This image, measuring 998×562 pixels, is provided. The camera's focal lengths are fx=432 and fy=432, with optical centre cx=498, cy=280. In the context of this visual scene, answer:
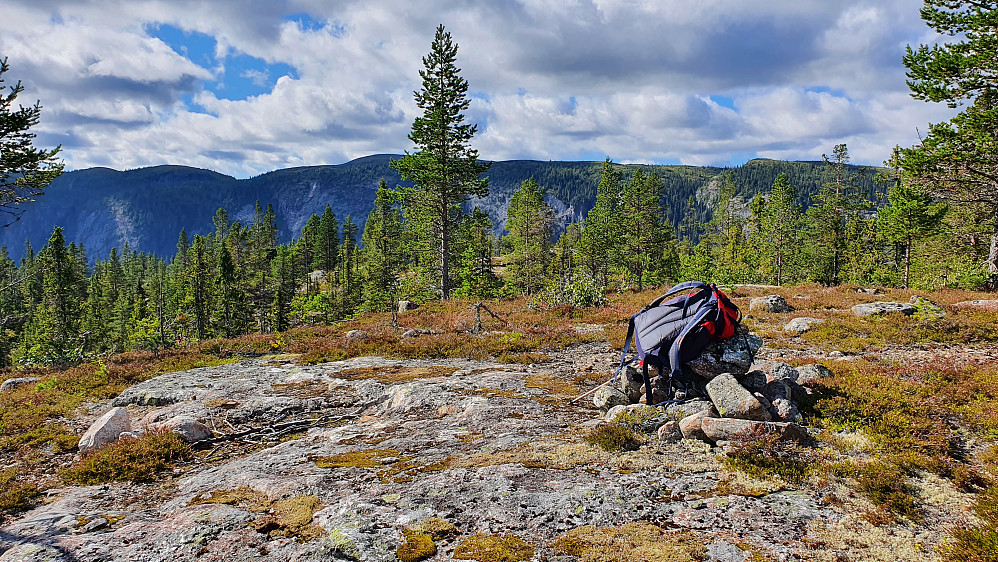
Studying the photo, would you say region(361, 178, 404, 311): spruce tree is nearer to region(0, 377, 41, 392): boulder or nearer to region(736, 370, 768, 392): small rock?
region(0, 377, 41, 392): boulder

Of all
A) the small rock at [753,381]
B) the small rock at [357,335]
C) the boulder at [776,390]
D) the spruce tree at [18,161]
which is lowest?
the small rock at [357,335]

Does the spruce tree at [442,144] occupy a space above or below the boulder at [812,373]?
above

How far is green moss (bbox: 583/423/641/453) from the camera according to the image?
636cm

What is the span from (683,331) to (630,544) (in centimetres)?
459

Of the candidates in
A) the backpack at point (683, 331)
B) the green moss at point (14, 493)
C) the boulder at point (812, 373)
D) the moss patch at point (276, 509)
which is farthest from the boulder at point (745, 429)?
the green moss at point (14, 493)

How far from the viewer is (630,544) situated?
13.3 feet

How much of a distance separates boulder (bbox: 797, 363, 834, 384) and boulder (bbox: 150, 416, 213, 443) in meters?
11.6

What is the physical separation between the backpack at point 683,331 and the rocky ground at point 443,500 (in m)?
1.48

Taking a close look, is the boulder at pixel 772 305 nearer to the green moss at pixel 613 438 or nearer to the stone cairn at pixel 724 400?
the stone cairn at pixel 724 400

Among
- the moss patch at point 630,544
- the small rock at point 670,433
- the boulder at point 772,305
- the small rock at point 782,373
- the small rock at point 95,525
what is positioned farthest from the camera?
the boulder at point 772,305

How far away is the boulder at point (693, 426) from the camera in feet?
21.3

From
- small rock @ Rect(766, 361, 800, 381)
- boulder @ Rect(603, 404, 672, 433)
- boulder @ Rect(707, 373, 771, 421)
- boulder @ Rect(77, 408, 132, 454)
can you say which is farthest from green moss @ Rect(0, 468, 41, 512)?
small rock @ Rect(766, 361, 800, 381)

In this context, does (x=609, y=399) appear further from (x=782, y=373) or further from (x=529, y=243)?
(x=529, y=243)

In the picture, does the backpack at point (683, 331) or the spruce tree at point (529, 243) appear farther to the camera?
the spruce tree at point (529, 243)
